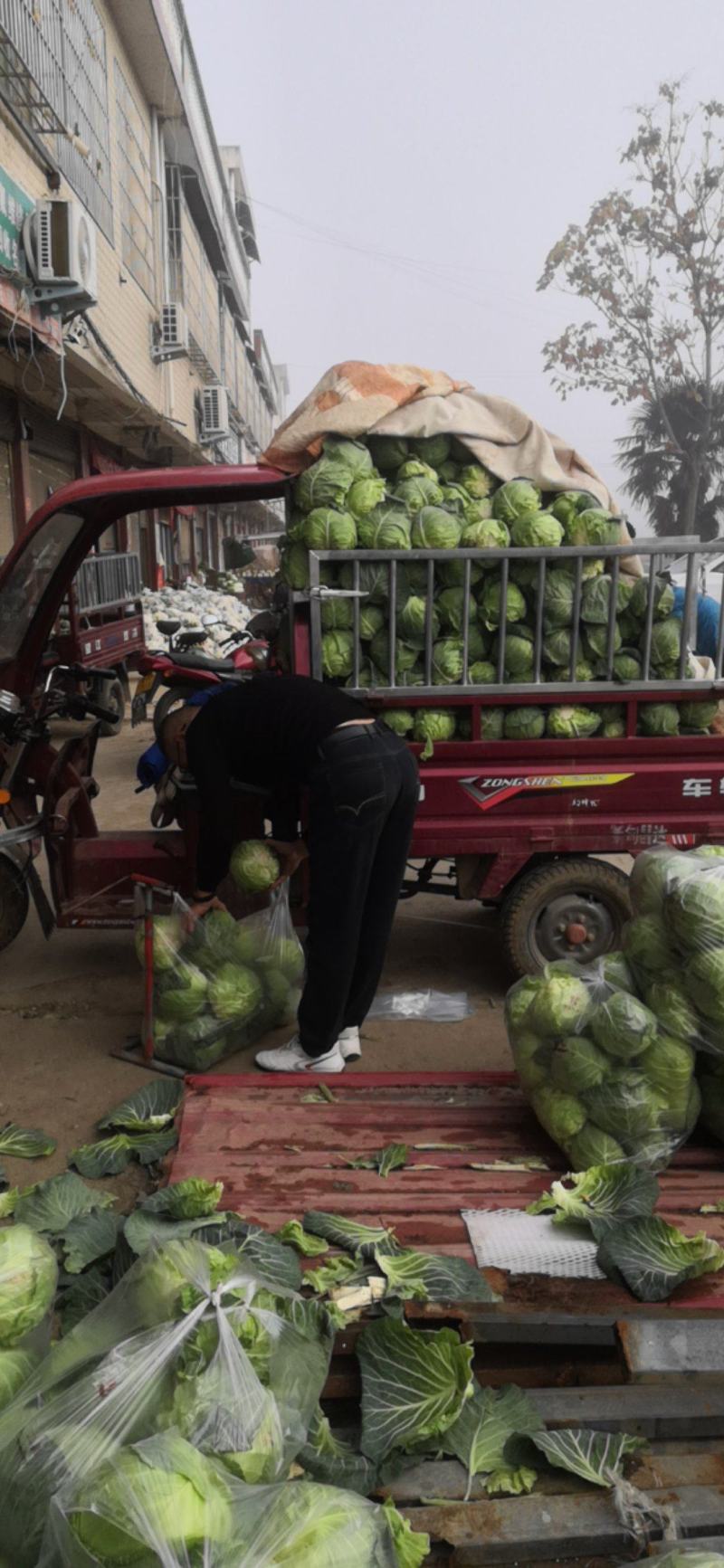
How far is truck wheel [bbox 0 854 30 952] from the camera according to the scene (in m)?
4.64

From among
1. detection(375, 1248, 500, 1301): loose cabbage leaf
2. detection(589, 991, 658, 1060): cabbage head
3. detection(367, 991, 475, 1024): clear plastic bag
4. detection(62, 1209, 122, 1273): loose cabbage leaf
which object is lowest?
detection(367, 991, 475, 1024): clear plastic bag

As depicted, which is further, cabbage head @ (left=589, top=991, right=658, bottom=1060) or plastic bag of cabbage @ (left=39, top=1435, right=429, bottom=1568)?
cabbage head @ (left=589, top=991, right=658, bottom=1060)

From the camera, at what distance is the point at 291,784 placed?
3984 millimetres

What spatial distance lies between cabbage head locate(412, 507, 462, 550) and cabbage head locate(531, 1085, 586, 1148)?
2230 mm

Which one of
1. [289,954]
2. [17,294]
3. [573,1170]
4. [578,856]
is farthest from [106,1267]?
[17,294]

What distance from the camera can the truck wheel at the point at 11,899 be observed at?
15.2ft

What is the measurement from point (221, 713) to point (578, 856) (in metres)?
1.83

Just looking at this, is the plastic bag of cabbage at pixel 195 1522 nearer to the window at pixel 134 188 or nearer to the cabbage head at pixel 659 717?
the cabbage head at pixel 659 717

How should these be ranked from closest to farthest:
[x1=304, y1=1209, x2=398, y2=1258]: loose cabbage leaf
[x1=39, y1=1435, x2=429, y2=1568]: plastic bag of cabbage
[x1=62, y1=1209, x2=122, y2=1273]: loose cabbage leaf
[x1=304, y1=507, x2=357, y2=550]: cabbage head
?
1. [x1=39, y1=1435, x2=429, y2=1568]: plastic bag of cabbage
2. [x1=304, y1=1209, x2=398, y2=1258]: loose cabbage leaf
3. [x1=62, y1=1209, x2=122, y2=1273]: loose cabbage leaf
4. [x1=304, y1=507, x2=357, y2=550]: cabbage head

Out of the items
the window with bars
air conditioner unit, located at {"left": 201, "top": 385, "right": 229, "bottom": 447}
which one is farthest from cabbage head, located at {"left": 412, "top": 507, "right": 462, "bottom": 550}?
air conditioner unit, located at {"left": 201, "top": 385, "right": 229, "bottom": 447}

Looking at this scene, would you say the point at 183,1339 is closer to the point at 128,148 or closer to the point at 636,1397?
the point at 636,1397

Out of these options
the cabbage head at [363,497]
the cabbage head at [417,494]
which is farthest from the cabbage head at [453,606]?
the cabbage head at [363,497]

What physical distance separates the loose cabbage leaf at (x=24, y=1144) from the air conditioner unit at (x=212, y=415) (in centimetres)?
2372

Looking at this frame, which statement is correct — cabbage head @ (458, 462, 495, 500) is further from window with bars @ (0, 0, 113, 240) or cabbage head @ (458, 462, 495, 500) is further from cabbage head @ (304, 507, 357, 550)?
window with bars @ (0, 0, 113, 240)
